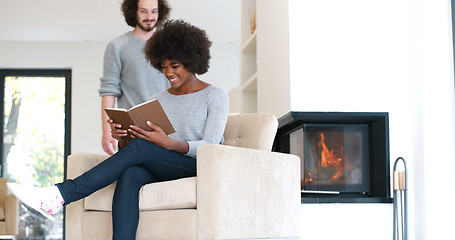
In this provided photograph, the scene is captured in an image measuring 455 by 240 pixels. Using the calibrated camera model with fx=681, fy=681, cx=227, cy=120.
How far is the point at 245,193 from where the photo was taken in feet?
9.57

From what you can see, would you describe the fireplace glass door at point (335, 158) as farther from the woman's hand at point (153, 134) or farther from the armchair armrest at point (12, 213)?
the armchair armrest at point (12, 213)

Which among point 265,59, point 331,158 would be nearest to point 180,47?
point 331,158

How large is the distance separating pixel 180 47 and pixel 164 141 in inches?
21.6

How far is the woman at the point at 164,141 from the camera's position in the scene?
2838 mm

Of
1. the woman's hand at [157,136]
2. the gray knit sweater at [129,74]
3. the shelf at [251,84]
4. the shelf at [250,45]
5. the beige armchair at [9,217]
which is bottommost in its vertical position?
the beige armchair at [9,217]

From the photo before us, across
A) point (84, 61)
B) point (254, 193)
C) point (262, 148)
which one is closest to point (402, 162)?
point (262, 148)

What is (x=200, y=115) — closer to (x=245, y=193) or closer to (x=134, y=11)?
(x=245, y=193)

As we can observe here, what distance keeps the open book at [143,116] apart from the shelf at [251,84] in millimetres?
2359

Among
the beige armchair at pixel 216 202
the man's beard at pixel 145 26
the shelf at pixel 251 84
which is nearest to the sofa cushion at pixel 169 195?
the beige armchair at pixel 216 202

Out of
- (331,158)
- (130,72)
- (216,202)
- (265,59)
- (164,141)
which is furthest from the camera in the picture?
(265,59)

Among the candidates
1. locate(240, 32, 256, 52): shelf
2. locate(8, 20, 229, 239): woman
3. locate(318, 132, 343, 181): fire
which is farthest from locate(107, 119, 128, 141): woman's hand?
locate(240, 32, 256, 52): shelf

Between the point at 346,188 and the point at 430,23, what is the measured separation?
41.5 inches

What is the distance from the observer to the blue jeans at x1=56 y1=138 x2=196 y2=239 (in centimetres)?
284

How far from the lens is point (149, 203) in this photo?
9.64ft
